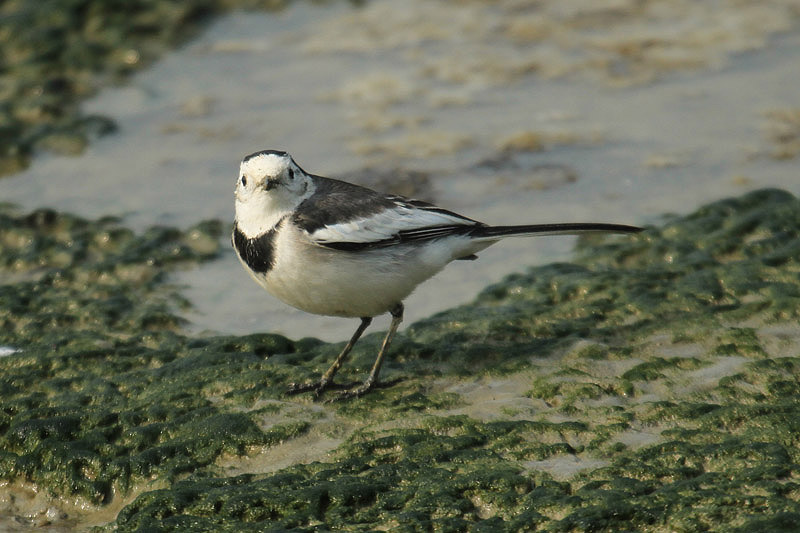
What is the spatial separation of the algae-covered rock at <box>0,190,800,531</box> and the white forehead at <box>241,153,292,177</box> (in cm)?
112

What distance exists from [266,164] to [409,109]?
3.80 metres

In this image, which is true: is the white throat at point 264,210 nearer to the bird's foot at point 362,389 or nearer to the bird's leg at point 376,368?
the bird's leg at point 376,368

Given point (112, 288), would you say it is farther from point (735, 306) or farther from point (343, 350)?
point (735, 306)

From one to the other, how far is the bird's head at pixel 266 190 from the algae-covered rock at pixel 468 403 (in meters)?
0.89

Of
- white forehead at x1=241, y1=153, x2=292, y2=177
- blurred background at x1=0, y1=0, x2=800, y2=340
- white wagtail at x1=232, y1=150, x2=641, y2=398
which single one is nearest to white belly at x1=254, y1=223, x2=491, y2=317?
white wagtail at x1=232, y1=150, x2=641, y2=398

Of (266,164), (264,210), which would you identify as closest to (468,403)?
(264,210)

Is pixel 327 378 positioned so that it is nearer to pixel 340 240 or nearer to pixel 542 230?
pixel 340 240

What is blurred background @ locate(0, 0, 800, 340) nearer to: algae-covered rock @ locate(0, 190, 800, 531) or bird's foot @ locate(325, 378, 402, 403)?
algae-covered rock @ locate(0, 190, 800, 531)

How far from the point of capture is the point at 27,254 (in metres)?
7.68

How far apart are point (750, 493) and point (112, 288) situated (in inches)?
183

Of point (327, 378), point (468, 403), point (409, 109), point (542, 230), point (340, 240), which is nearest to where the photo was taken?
point (468, 403)

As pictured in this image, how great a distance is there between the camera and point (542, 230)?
6043 mm

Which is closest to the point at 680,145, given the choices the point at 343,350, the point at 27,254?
the point at 343,350

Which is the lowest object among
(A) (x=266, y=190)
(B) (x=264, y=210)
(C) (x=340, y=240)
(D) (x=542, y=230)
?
(D) (x=542, y=230)
